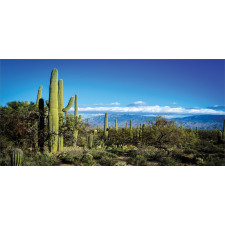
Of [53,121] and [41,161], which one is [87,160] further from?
[53,121]

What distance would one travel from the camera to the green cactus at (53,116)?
24.9 feet

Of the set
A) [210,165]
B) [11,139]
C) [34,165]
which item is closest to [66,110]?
[11,139]

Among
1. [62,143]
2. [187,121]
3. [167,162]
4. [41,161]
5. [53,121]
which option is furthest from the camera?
[187,121]

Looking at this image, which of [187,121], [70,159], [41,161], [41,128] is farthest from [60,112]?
[187,121]

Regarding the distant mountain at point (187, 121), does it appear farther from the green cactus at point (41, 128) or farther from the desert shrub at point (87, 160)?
the desert shrub at point (87, 160)

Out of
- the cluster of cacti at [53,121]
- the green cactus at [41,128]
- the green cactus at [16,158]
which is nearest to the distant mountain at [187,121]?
the cluster of cacti at [53,121]

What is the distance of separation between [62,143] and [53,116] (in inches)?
48.6

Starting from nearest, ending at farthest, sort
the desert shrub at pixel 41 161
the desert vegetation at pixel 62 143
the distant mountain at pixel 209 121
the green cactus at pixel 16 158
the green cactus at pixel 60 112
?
the green cactus at pixel 16 158 < the desert shrub at pixel 41 161 < the desert vegetation at pixel 62 143 < the green cactus at pixel 60 112 < the distant mountain at pixel 209 121

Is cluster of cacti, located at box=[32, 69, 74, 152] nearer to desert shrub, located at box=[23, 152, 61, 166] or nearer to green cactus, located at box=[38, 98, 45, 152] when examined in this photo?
green cactus, located at box=[38, 98, 45, 152]

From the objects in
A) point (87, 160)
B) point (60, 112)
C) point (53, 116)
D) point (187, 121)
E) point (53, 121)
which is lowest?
point (87, 160)

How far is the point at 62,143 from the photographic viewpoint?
8.14 meters

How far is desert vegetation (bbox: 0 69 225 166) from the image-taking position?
6.09m
